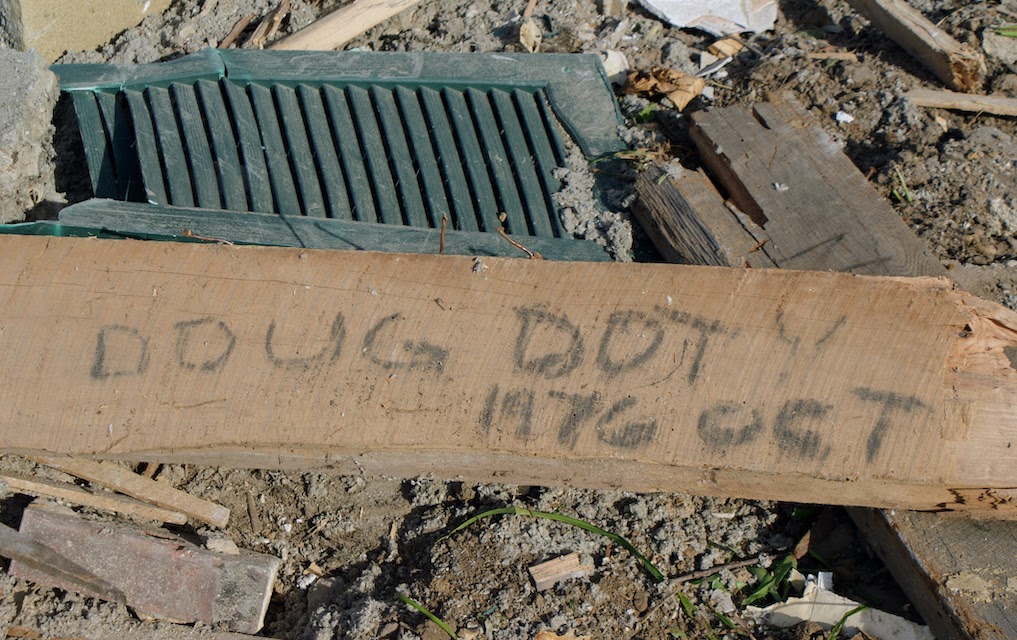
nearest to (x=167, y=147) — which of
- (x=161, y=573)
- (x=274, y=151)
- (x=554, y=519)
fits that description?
(x=274, y=151)

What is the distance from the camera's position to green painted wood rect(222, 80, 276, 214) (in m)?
2.97

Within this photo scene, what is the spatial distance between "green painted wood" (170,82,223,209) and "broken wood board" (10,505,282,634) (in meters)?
1.13

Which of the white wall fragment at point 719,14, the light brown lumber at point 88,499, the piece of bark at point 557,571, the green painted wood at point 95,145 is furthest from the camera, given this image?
the white wall fragment at point 719,14

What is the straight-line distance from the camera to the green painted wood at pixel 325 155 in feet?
9.84

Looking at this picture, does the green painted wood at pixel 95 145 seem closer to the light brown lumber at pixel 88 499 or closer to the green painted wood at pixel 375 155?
the green painted wood at pixel 375 155

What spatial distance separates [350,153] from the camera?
3.11 m

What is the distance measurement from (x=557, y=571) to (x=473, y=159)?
4.80 ft

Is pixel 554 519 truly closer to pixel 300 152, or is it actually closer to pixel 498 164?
pixel 498 164

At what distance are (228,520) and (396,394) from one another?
0.66m

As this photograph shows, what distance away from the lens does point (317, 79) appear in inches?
127

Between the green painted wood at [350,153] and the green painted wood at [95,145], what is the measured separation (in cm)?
77

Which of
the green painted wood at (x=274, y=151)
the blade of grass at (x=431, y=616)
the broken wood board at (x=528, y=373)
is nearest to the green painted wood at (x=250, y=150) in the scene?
the green painted wood at (x=274, y=151)

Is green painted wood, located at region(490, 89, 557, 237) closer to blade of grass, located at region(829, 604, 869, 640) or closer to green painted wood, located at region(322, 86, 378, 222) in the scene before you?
green painted wood, located at region(322, 86, 378, 222)

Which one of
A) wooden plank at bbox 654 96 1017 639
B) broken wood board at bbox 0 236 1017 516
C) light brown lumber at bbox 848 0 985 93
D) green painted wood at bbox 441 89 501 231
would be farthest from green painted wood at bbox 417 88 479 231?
light brown lumber at bbox 848 0 985 93
